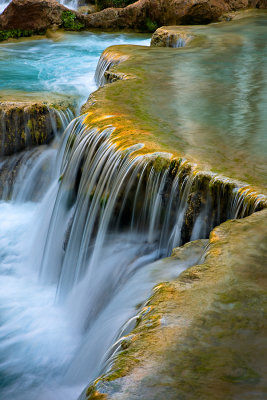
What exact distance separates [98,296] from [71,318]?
469 millimetres

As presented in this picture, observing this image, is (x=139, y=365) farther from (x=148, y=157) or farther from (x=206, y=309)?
(x=148, y=157)

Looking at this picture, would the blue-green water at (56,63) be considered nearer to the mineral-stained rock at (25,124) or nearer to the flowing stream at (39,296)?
the flowing stream at (39,296)

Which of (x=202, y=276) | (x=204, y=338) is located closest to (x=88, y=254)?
(x=202, y=276)

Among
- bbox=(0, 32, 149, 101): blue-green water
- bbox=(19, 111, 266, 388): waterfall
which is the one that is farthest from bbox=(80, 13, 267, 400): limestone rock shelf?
bbox=(0, 32, 149, 101): blue-green water

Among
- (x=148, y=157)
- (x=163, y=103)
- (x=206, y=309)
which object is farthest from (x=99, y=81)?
(x=206, y=309)

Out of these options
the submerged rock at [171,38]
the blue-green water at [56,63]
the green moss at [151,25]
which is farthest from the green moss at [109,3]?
the submerged rock at [171,38]

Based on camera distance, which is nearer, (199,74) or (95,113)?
(95,113)

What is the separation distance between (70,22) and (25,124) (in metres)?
8.59

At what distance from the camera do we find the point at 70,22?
1526 cm

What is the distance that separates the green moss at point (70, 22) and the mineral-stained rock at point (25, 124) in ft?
26.9

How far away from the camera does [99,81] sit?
32.1 feet

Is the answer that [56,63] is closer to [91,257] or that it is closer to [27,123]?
[27,123]

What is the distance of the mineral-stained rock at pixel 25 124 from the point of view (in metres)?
7.80

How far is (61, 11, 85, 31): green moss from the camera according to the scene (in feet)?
49.5
